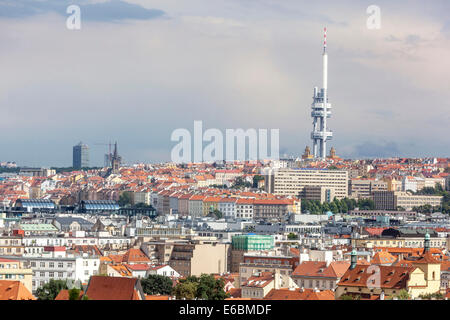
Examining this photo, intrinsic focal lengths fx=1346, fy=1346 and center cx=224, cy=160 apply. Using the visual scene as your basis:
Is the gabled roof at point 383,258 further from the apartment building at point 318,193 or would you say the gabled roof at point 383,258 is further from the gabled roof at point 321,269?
the apartment building at point 318,193

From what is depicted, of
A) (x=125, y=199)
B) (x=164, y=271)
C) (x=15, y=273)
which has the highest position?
(x=125, y=199)

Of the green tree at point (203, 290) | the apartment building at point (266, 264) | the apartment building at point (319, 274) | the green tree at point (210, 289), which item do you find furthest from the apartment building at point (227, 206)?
the green tree at point (203, 290)

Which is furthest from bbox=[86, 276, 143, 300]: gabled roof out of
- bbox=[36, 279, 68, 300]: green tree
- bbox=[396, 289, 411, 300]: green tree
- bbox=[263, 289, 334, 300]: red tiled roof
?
bbox=[396, 289, 411, 300]: green tree

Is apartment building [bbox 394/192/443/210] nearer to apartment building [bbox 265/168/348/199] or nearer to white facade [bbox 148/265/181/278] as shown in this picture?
apartment building [bbox 265/168/348/199]

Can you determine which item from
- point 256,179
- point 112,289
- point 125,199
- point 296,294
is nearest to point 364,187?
point 256,179

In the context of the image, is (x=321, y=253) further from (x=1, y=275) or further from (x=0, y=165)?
(x=0, y=165)

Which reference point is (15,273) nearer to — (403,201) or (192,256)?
(192,256)
